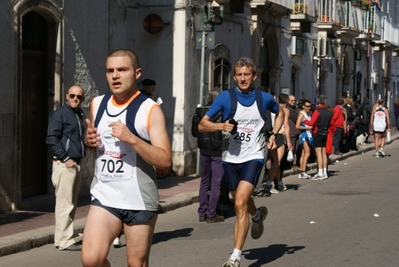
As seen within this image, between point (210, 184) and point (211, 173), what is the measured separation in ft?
0.51

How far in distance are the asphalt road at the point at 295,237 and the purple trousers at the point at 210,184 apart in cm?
24

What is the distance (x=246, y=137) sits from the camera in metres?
9.36

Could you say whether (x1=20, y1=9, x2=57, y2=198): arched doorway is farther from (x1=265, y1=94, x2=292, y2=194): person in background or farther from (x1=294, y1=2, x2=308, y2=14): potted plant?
(x1=294, y1=2, x2=308, y2=14): potted plant

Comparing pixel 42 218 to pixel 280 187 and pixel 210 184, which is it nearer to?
pixel 210 184

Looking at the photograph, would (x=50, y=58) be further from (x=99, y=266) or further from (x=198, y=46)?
(x=99, y=266)

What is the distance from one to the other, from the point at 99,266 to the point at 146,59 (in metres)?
14.9

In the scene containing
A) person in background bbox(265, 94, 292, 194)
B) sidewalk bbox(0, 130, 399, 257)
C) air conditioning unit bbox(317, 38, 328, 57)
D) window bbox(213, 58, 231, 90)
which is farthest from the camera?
air conditioning unit bbox(317, 38, 328, 57)

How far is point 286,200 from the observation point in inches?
631

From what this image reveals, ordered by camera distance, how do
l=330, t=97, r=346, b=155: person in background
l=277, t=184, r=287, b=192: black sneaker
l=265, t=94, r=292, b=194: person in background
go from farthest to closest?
1. l=330, t=97, r=346, b=155: person in background
2. l=277, t=184, r=287, b=192: black sneaker
3. l=265, t=94, r=292, b=194: person in background

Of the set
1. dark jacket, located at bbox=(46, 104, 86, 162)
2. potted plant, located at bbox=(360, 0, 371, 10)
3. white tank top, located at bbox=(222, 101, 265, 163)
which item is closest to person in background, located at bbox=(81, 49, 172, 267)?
white tank top, located at bbox=(222, 101, 265, 163)

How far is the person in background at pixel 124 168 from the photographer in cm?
609

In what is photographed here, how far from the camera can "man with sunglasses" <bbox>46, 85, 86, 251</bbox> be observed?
10.6m

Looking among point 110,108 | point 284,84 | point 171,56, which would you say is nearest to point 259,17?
point 284,84

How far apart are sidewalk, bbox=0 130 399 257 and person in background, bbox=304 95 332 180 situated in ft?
10.2
